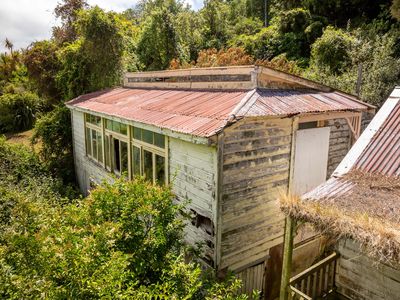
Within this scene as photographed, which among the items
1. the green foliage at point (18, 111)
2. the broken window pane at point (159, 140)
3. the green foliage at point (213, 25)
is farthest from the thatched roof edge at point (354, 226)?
the green foliage at point (213, 25)

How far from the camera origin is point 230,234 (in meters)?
6.04

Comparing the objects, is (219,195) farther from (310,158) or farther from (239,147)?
(310,158)

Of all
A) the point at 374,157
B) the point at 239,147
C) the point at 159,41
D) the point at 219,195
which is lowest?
the point at 219,195

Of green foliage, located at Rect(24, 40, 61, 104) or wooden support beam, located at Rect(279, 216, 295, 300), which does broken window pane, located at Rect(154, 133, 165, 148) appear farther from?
green foliage, located at Rect(24, 40, 61, 104)

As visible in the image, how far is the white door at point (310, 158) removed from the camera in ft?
23.2

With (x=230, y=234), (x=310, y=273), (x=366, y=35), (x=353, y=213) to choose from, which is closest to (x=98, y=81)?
(x=230, y=234)

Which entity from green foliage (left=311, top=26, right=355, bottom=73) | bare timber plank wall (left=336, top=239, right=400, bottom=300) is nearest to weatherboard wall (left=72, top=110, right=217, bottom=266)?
bare timber plank wall (left=336, top=239, right=400, bottom=300)

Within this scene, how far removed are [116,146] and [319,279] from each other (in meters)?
6.90

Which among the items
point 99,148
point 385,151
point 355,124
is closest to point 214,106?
point 385,151

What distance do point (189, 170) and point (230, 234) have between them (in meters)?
1.53

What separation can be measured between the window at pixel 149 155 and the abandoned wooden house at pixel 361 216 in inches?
148

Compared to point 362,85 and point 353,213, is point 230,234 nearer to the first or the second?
point 353,213

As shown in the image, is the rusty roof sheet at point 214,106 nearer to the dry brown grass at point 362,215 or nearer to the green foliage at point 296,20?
the dry brown grass at point 362,215

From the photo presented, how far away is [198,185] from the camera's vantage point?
20.0 feet
